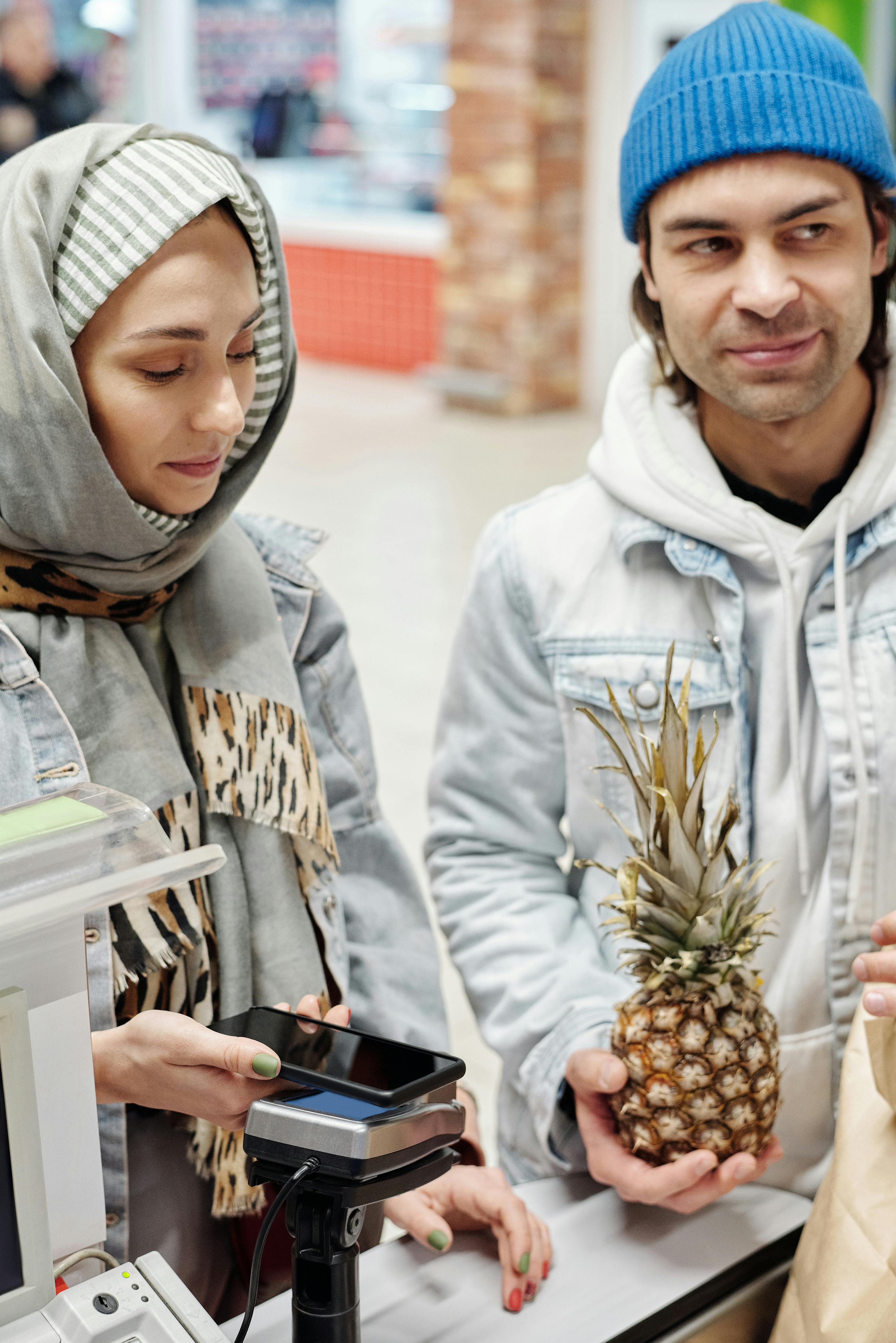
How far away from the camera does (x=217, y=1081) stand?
104 centimetres

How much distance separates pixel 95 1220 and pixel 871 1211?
24.6 inches

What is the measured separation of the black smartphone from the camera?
0.97 m

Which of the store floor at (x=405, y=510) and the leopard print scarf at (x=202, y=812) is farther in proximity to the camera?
the store floor at (x=405, y=510)

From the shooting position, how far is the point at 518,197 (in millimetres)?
8375

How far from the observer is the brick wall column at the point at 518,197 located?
8219 mm

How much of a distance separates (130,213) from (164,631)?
0.43m

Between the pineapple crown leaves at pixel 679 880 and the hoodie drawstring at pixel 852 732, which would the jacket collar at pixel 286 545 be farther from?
the hoodie drawstring at pixel 852 732

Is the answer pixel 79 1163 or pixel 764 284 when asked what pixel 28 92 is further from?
pixel 79 1163

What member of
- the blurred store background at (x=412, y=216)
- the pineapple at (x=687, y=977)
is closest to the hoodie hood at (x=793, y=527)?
the pineapple at (x=687, y=977)

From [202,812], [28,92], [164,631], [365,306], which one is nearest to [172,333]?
[164,631]

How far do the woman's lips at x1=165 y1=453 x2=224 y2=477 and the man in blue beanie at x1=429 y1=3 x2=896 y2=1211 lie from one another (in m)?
0.44

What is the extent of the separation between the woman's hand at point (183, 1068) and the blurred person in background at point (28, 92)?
8415mm

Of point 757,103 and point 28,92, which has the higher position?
point 28,92

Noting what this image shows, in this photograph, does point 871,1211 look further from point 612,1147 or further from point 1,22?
point 1,22
